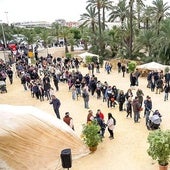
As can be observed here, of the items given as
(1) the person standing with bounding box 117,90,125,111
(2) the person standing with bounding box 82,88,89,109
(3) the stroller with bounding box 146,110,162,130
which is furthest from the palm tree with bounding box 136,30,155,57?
(3) the stroller with bounding box 146,110,162,130

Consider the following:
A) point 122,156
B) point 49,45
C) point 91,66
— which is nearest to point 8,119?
point 122,156

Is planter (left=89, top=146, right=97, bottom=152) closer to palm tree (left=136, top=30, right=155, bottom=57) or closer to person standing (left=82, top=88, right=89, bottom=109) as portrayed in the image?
person standing (left=82, top=88, right=89, bottom=109)

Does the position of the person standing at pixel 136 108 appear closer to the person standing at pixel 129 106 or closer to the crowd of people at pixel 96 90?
the crowd of people at pixel 96 90

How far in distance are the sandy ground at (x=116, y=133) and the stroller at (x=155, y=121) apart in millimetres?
362

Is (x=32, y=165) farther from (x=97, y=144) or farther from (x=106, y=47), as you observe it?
(x=106, y=47)

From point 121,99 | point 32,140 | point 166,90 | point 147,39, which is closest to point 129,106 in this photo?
point 121,99

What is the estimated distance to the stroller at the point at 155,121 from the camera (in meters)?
15.1

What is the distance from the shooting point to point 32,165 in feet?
41.6

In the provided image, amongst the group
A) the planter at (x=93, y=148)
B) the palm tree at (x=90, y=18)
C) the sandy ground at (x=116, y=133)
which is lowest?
the sandy ground at (x=116, y=133)

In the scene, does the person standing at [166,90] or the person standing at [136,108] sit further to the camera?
the person standing at [166,90]

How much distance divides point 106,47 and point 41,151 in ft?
107

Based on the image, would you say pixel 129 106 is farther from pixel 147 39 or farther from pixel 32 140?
pixel 147 39

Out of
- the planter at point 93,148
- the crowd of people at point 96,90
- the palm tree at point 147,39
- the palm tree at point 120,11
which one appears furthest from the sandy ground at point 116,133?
the palm tree at point 120,11

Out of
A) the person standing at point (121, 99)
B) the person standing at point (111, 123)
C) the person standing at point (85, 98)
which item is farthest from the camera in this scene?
the person standing at point (85, 98)
